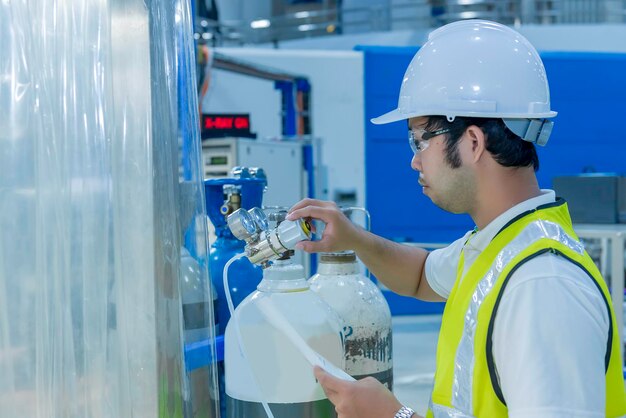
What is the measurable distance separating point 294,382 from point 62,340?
0.37 m

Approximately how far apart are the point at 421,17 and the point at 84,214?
267 inches

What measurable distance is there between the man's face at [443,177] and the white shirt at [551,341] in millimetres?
207

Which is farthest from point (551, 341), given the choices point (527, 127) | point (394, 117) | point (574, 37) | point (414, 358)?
point (574, 37)

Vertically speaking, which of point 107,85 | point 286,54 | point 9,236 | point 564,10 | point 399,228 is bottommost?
point 399,228

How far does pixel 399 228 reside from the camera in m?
5.03

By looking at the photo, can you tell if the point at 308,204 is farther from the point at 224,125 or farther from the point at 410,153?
the point at 410,153

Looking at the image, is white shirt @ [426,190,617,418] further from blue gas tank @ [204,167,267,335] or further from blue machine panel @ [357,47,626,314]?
blue machine panel @ [357,47,626,314]

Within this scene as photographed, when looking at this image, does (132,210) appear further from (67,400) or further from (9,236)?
(67,400)

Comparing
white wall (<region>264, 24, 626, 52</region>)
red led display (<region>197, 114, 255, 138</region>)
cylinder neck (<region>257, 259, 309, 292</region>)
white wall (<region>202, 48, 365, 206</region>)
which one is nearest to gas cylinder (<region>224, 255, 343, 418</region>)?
cylinder neck (<region>257, 259, 309, 292</region>)

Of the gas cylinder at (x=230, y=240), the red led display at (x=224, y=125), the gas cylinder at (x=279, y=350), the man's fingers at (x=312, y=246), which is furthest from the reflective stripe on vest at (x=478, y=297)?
the red led display at (x=224, y=125)

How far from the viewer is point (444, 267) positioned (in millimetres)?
1473

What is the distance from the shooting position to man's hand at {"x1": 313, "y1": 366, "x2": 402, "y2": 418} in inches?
39.1

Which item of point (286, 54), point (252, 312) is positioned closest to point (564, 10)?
point (286, 54)

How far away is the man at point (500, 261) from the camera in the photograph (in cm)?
86
